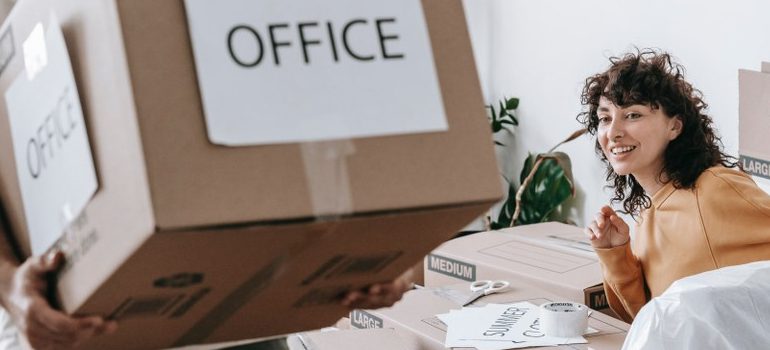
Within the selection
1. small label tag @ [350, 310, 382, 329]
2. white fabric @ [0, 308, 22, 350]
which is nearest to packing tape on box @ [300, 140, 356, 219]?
white fabric @ [0, 308, 22, 350]

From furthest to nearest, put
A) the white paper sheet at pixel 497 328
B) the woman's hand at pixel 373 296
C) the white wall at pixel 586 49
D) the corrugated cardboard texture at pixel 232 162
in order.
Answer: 1. the white wall at pixel 586 49
2. the white paper sheet at pixel 497 328
3. the woman's hand at pixel 373 296
4. the corrugated cardboard texture at pixel 232 162

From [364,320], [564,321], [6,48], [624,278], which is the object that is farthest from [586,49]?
[6,48]

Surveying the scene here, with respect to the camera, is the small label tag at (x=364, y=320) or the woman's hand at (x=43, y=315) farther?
the small label tag at (x=364, y=320)

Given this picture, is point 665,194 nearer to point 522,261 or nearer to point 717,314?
point 522,261

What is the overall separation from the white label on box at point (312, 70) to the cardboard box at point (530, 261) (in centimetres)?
139

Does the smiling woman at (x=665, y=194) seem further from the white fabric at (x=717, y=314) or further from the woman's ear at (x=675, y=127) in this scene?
the white fabric at (x=717, y=314)

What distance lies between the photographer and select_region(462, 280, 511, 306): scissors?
2.08 metres

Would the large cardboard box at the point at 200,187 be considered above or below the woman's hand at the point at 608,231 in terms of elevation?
above

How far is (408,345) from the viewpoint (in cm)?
182

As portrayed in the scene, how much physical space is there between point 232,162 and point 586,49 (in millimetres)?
2489

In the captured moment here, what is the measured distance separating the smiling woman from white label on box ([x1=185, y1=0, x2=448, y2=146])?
4.00 ft

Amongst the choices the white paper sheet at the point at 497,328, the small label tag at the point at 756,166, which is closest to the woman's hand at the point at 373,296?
the white paper sheet at the point at 497,328

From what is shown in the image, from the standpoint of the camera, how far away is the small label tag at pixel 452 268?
237cm

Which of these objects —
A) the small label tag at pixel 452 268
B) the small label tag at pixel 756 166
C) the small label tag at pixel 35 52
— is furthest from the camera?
the small label tag at pixel 452 268
